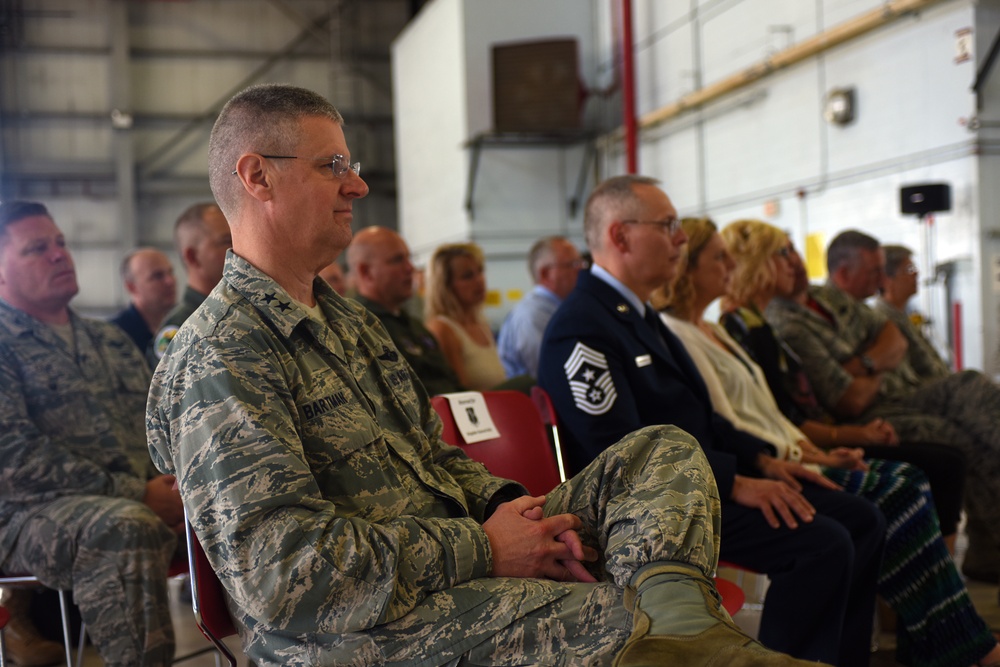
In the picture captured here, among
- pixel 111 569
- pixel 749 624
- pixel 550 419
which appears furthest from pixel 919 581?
pixel 111 569

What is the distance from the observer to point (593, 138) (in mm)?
9734

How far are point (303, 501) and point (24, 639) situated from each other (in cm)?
199

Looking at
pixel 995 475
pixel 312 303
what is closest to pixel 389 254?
pixel 312 303

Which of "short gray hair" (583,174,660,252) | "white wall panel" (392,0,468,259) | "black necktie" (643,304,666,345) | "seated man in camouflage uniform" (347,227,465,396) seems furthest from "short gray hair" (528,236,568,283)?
"white wall panel" (392,0,468,259)

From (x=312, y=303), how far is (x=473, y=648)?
62 cm

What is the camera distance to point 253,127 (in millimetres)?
1444

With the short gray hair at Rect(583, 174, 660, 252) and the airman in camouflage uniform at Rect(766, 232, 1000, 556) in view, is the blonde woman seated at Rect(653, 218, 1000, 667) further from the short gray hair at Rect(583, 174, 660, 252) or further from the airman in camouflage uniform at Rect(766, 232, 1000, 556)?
the airman in camouflage uniform at Rect(766, 232, 1000, 556)

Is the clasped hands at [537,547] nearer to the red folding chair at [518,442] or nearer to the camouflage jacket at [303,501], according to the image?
the camouflage jacket at [303,501]

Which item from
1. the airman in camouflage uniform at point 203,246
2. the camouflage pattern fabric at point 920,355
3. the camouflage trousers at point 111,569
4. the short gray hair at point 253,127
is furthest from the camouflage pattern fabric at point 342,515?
the camouflage pattern fabric at point 920,355

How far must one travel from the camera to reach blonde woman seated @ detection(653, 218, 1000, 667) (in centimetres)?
236

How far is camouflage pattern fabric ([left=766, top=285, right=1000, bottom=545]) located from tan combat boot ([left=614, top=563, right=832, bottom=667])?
220 cm

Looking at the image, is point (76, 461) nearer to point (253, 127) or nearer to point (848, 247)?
point (253, 127)

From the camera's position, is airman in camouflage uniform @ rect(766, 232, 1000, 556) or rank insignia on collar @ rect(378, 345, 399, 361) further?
airman in camouflage uniform @ rect(766, 232, 1000, 556)

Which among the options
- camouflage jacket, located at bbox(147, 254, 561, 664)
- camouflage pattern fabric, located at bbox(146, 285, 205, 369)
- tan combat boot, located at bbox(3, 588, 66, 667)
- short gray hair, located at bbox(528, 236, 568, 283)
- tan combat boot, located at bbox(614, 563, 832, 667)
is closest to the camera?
tan combat boot, located at bbox(614, 563, 832, 667)
